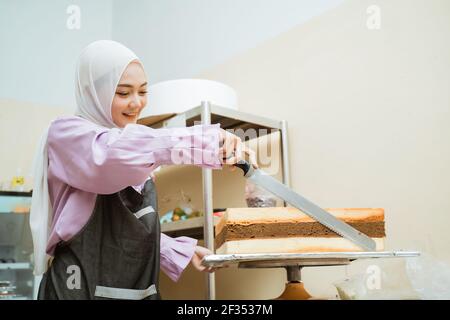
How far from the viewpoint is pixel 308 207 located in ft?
3.22

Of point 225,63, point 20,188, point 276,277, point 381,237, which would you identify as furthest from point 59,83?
point 381,237

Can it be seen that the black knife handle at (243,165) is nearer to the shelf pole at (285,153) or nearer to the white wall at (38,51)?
the shelf pole at (285,153)

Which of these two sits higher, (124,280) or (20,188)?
(20,188)

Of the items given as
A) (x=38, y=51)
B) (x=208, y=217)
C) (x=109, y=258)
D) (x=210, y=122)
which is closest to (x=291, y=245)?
(x=109, y=258)

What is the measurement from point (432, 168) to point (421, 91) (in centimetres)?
22

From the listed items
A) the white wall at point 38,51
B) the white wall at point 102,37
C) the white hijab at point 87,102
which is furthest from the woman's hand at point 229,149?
the white wall at point 38,51

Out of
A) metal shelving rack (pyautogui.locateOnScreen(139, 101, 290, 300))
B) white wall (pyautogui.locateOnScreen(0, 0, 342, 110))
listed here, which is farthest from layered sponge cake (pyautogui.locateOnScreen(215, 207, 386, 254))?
white wall (pyautogui.locateOnScreen(0, 0, 342, 110))

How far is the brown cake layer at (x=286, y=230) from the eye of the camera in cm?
103

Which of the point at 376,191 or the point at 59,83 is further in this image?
the point at 59,83

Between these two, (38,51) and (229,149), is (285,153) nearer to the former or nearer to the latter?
(229,149)

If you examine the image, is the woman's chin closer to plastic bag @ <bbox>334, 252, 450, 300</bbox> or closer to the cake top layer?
the cake top layer

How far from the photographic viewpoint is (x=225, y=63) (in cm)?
204

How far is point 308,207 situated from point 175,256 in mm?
358
